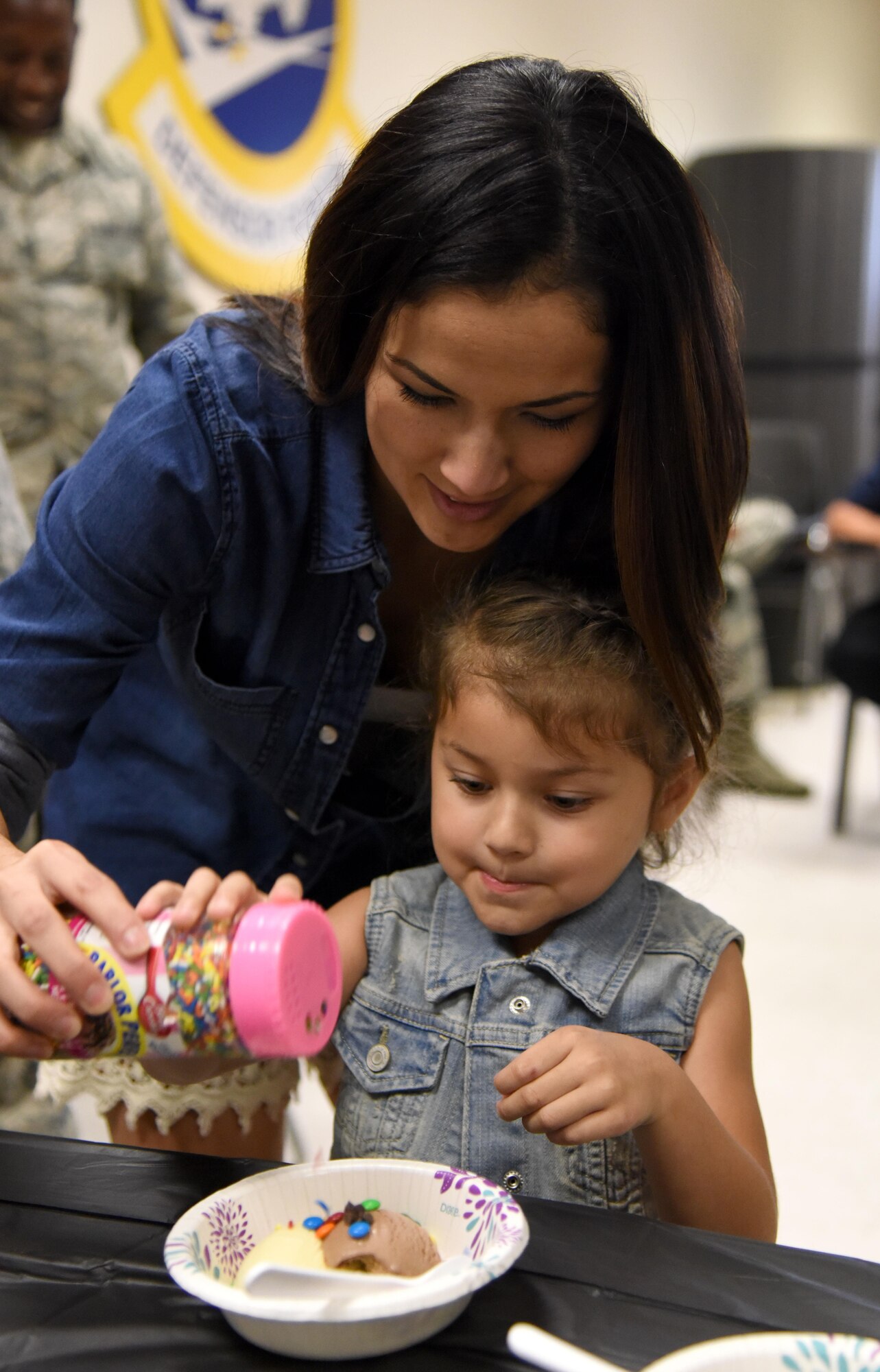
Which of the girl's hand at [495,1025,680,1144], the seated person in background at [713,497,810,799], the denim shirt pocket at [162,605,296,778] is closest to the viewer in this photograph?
the girl's hand at [495,1025,680,1144]

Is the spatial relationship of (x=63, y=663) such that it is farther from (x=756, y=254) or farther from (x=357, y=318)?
(x=756, y=254)

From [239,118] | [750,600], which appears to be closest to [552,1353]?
[239,118]

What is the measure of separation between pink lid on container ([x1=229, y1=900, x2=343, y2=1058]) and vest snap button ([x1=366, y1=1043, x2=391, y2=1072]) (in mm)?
337

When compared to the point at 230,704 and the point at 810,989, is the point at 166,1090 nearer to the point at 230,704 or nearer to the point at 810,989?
the point at 230,704

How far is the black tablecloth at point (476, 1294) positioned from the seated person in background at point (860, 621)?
9.37ft

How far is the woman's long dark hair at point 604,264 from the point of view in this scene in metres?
0.91

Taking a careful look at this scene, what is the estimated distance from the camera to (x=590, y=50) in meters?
4.68

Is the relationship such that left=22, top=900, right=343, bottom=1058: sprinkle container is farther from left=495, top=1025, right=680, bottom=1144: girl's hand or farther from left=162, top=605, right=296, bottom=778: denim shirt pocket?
left=162, top=605, right=296, bottom=778: denim shirt pocket

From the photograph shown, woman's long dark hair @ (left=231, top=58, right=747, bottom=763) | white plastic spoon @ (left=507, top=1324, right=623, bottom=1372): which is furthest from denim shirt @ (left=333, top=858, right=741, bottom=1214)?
white plastic spoon @ (left=507, top=1324, right=623, bottom=1372)

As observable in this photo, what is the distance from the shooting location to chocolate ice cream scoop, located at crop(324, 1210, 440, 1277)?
26.3 inches

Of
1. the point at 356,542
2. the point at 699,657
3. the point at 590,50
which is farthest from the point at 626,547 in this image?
the point at 590,50

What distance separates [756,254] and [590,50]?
5.11ft

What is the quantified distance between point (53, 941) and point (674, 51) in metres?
5.57

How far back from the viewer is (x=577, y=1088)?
0.79m
